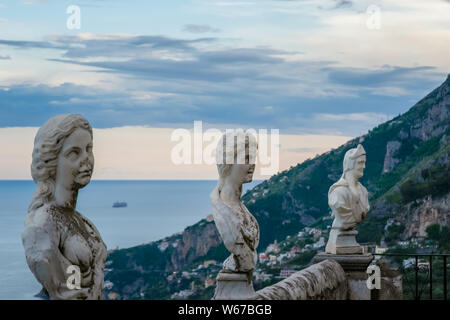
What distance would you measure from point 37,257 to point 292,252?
3222 centimetres

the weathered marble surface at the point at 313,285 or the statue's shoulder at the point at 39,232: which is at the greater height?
the statue's shoulder at the point at 39,232

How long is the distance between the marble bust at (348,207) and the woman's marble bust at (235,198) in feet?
18.3

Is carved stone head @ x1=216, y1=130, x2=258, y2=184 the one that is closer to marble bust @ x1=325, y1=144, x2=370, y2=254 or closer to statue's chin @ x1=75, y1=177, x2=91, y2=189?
statue's chin @ x1=75, y1=177, x2=91, y2=189

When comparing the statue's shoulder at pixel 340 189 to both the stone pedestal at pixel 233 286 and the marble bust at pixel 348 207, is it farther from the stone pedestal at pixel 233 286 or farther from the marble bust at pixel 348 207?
the stone pedestal at pixel 233 286

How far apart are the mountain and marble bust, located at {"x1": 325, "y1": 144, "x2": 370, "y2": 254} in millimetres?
14362

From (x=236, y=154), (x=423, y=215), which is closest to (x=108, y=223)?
(x=423, y=215)

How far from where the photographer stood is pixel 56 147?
5246 mm

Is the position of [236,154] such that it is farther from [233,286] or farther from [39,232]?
[39,232]

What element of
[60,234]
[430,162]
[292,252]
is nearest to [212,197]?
[60,234]

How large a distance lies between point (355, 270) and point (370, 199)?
143ft

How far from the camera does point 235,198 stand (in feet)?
24.4

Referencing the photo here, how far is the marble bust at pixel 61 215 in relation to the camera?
5070mm

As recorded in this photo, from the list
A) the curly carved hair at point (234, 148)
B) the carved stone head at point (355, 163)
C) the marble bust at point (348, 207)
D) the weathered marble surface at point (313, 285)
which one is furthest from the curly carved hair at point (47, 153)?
the carved stone head at point (355, 163)
